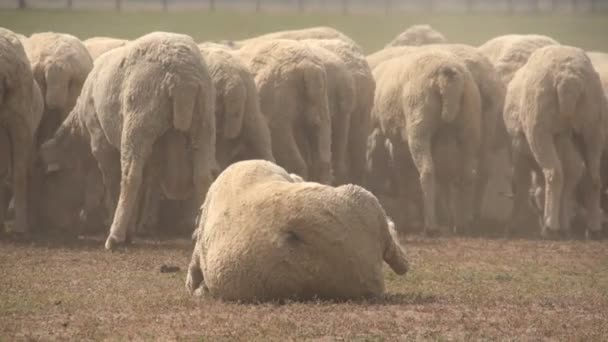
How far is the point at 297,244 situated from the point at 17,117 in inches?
349

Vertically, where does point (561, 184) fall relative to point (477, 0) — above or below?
above

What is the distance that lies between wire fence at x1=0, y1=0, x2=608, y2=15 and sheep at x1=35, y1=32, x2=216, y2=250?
3742 centimetres

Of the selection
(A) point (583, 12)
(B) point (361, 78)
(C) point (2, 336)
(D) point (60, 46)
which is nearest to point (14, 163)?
(D) point (60, 46)

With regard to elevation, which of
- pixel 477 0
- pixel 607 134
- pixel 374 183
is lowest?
pixel 477 0

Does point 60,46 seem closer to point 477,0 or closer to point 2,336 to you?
point 2,336

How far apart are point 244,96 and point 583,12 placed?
128ft

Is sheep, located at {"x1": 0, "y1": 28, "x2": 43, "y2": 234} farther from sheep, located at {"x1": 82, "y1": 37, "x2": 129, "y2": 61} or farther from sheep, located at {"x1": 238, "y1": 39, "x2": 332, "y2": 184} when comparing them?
sheep, located at {"x1": 82, "y1": 37, "x2": 129, "y2": 61}

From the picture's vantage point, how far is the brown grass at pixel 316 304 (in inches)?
566

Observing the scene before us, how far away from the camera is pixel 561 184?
2377 cm

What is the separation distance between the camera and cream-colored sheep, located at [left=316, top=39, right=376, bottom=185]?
2667 centimetres

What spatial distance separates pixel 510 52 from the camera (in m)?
29.2

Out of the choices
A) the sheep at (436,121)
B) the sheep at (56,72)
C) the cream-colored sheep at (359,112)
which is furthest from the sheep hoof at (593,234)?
the sheep at (56,72)

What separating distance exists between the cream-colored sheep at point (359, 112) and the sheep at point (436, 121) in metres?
0.70

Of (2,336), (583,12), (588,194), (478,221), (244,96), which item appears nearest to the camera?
(2,336)
